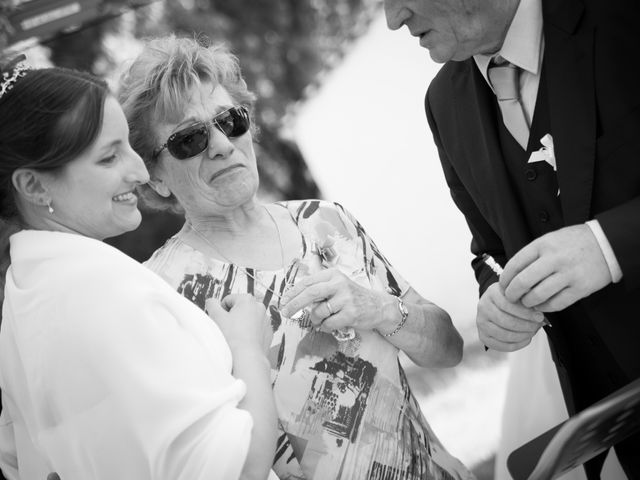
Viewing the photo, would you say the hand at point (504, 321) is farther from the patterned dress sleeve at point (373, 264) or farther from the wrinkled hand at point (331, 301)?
the patterned dress sleeve at point (373, 264)

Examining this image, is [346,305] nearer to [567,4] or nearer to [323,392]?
[323,392]

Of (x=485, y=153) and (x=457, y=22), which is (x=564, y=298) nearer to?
(x=485, y=153)

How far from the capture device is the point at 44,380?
1.51 metres

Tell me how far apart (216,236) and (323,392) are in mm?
649

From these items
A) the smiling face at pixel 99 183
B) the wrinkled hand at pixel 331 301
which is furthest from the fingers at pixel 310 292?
the smiling face at pixel 99 183

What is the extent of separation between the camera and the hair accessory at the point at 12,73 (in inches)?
66.9

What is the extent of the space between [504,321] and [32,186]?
4.05 feet

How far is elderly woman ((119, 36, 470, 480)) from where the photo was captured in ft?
6.99

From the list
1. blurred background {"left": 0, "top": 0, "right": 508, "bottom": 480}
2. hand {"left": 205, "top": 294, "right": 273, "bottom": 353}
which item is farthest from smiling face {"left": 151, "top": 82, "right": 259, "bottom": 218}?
blurred background {"left": 0, "top": 0, "right": 508, "bottom": 480}

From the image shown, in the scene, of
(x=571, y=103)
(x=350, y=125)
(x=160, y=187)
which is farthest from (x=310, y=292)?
(x=350, y=125)

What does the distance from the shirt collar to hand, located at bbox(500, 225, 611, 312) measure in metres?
0.57

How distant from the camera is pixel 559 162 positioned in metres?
1.94

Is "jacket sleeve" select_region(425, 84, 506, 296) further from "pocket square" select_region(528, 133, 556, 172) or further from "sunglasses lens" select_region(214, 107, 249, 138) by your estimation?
"sunglasses lens" select_region(214, 107, 249, 138)

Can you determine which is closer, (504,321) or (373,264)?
(504,321)
